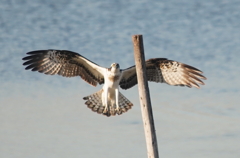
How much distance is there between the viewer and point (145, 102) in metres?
6.44

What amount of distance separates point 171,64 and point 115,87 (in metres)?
1.32

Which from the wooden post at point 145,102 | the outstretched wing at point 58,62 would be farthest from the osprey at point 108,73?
the wooden post at point 145,102

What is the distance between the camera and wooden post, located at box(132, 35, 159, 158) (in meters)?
6.30

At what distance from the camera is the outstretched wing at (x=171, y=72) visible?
28.6 feet

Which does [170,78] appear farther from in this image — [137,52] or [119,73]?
[137,52]

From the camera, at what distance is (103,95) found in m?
9.23

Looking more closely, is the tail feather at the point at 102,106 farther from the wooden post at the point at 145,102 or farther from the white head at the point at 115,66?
the wooden post at the point at 145,102

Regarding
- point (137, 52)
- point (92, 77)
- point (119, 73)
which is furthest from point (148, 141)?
point (92, 77)

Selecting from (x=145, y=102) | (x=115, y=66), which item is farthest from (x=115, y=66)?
(x=145, y=102)

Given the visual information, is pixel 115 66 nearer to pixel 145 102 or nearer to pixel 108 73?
pixel 108 73

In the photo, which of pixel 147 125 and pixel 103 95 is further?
pixel 103 95

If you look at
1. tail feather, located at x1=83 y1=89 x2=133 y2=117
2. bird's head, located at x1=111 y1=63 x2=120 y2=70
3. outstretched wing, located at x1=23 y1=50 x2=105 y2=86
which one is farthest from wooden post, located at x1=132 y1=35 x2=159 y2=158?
tail feather, located at x1=83 y1=89 x2=133 y2=117

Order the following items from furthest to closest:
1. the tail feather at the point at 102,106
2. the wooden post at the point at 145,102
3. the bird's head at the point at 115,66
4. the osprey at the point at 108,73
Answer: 1. the tail feather at the point at 102,106
2. the osprey at the point at 108,73
3. the bird's head at the point at 115,66
4. the wooden post at the point at 145,102

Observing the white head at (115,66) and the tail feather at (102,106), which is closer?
the white head at (115,66)
